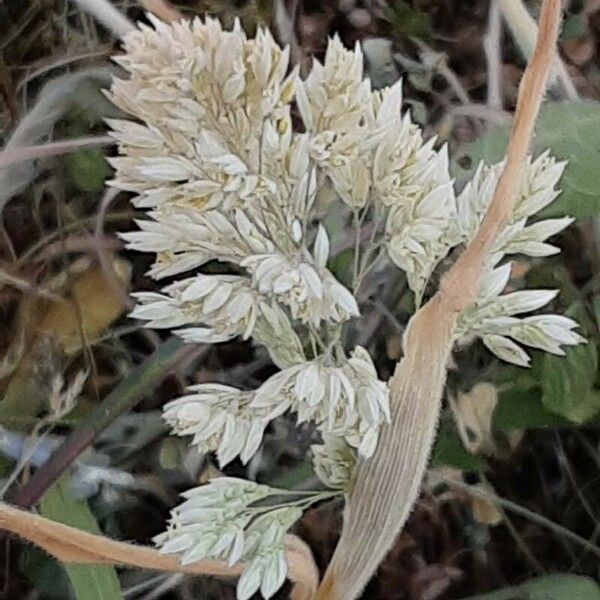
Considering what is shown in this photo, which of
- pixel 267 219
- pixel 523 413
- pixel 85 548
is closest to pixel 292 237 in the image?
pixel 267 219

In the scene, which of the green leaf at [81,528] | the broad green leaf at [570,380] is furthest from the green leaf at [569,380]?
the green leaf at [81,528]

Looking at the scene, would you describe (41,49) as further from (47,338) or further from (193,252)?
(193,252)

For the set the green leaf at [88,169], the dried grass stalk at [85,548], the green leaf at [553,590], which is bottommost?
the green leaf at [553,590]

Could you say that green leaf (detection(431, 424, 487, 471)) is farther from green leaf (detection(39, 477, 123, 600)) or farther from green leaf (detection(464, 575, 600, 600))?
green leaf (detection(39, 477, 123, 600))

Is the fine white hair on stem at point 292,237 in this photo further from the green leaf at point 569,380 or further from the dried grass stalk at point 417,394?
the green leaf at point 569,380

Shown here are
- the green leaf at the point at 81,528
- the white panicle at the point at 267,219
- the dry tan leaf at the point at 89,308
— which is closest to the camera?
the white panicle at the point at 267,219

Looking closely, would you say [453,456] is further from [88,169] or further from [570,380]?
[88,169]

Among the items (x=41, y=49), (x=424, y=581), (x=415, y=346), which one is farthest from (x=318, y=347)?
(x=41, y=49)
